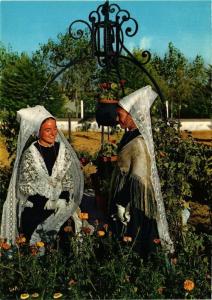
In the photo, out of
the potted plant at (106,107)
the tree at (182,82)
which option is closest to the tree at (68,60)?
the tree at (182,82)

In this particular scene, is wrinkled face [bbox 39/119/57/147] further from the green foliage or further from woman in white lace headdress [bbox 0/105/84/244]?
the green foliage

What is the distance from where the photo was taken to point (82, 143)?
1703 cm

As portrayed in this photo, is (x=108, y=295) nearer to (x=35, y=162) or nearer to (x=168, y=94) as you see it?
(x=35, y=162)

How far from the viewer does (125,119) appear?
4.12 metres

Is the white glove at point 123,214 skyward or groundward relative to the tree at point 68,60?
groundward

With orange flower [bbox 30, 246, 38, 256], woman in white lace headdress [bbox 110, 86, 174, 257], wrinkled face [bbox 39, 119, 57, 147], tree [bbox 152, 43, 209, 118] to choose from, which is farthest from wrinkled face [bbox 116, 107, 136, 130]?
tree [bbox 152, 43, 209, 118]

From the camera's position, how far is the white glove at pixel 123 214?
13.8 feet

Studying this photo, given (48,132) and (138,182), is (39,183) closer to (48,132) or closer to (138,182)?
(48,132)

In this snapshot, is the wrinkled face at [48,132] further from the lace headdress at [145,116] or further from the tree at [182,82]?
the tree at [182,82]

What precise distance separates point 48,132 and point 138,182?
81 centimetres

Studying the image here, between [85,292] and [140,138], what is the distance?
48.4 inches

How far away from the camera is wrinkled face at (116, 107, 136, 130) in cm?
410

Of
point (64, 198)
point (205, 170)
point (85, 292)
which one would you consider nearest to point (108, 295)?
point (85, 292)

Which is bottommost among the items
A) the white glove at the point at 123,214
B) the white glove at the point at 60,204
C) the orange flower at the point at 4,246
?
the orange flower at the point at 4,246
